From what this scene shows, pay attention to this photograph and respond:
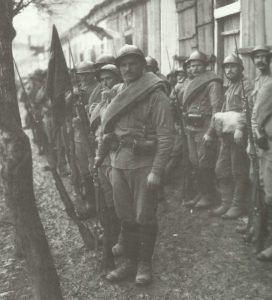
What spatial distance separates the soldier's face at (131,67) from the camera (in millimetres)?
4188

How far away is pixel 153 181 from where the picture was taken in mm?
4098

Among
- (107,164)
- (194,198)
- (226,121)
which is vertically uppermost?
(226,121)

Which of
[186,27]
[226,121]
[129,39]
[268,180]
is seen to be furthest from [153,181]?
[129,39]

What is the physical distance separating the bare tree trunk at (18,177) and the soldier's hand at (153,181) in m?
1.08

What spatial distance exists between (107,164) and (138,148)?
118 centimetres

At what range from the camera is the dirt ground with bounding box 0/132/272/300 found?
13.9 feet

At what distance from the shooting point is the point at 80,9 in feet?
65.8

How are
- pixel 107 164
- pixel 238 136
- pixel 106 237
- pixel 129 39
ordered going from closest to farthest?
pixel 106 237, pixel 107 164, pixel 238 136, pixel 129 39

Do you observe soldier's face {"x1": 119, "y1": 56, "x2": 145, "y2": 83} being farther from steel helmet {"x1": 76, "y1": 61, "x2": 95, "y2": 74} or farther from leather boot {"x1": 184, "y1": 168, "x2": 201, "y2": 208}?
leather boot {"x1": 184, "y1": 168, "x2": 201, "y2": 208}

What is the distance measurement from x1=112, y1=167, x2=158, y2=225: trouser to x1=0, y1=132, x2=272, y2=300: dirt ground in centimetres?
A: 69

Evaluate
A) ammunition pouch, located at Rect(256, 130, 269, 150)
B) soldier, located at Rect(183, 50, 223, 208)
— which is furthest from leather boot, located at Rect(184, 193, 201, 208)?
ammunition pouch, located at Rect(256, 130, 269, 150)

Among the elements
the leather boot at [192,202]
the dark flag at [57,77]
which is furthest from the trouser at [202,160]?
the dark flag at [57,77]

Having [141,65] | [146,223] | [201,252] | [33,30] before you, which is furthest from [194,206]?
[33,30]

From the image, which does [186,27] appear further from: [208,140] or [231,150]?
[231,150]
